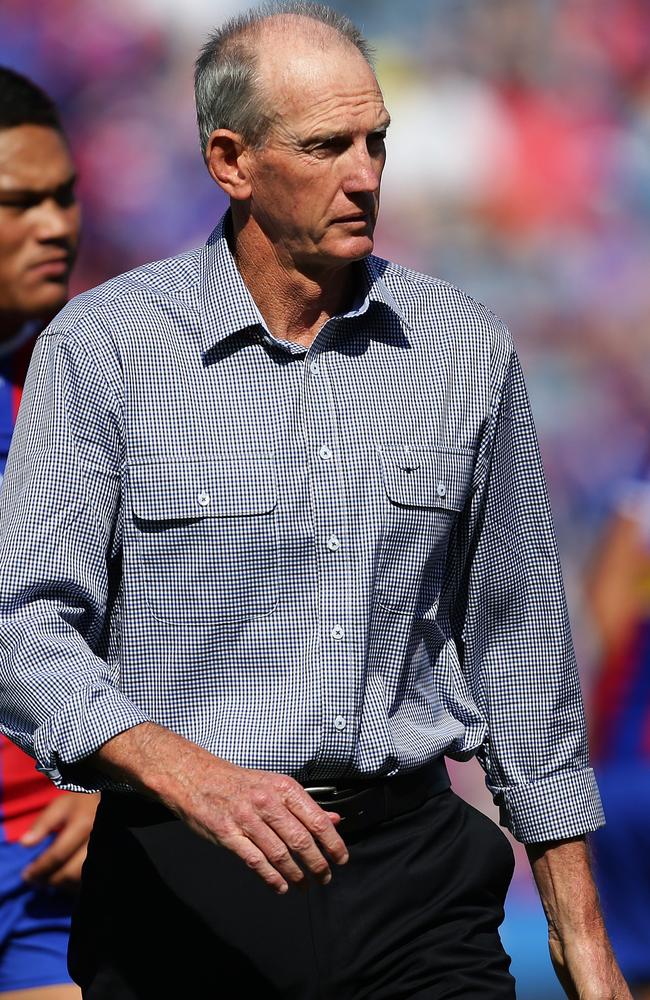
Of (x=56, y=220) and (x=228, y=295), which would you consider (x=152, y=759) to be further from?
(x=56, y=220)

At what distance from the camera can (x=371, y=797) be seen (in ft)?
7.49

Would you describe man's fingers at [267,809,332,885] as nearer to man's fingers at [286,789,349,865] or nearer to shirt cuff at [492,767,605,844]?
man's fingers at [286,789,349,865]

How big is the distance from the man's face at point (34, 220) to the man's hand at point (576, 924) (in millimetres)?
1747

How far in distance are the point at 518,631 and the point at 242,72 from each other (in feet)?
3.13

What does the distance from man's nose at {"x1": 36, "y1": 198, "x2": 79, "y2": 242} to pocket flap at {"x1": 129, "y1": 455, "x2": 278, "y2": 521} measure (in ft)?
4.81

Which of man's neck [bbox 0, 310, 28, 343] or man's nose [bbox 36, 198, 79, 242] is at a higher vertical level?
man's nose [bbox 36, 198, 79, 242]

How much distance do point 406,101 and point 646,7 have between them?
2.21 ft

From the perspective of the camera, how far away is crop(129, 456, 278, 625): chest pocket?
225 cm

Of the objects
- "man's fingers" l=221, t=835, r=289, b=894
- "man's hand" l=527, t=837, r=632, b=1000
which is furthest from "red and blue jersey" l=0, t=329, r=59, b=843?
"man's fingers" l=221, t=835, r=289, b=894

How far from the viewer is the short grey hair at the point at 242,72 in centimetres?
241

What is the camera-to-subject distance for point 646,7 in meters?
4.04

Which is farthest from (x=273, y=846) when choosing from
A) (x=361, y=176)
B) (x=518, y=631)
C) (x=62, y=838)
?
(x=62, y=838)

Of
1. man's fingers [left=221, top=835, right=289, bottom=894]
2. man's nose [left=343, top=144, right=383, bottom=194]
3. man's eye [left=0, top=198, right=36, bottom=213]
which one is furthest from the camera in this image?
man's eye [left=0, top=198, right=36, bottom=213]

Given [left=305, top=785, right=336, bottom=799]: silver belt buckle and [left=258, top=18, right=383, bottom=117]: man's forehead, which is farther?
[left=258, top=18, right=383, bottom=117]: man's forehead
